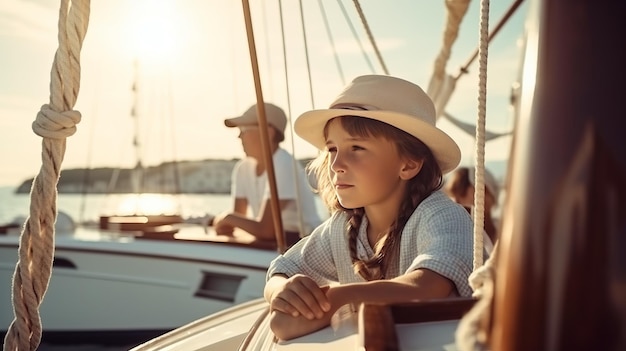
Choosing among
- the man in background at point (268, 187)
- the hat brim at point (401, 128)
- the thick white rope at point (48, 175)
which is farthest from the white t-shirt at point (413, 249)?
the man in background at point (268, 187)

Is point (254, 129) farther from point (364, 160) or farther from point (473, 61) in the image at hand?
point (364, 160)

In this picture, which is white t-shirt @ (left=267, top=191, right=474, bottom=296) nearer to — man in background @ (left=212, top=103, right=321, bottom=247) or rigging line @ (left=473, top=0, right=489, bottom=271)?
rigging line @ (left=473, top=0, right=489, bottom=271)

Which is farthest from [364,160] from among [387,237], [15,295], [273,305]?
[15,295]

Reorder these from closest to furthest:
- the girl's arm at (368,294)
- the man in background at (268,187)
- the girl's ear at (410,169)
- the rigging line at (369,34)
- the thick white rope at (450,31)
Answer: the girl's arm at (368,294), the girl's ear at (410,169), the rigging line at (369,34), the man in background at (268,187), the thick white rope at (450,31)

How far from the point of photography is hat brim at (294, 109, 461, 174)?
1.32 m

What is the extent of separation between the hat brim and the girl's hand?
0.43 m

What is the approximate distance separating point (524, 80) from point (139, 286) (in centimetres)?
347

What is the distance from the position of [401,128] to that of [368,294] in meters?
0.48

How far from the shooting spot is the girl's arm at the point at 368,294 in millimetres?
918

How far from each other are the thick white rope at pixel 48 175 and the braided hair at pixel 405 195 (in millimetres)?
580

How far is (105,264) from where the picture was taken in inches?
148

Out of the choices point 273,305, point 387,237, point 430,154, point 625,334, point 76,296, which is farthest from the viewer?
point 76,296

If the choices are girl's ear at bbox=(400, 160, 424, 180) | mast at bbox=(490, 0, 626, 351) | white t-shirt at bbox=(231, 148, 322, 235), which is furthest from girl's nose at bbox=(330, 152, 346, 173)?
white t-shirt at bbox=(231, 148, 322, 235)

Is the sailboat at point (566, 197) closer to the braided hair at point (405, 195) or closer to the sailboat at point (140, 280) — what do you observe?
the braided hair at point (405, 195)
